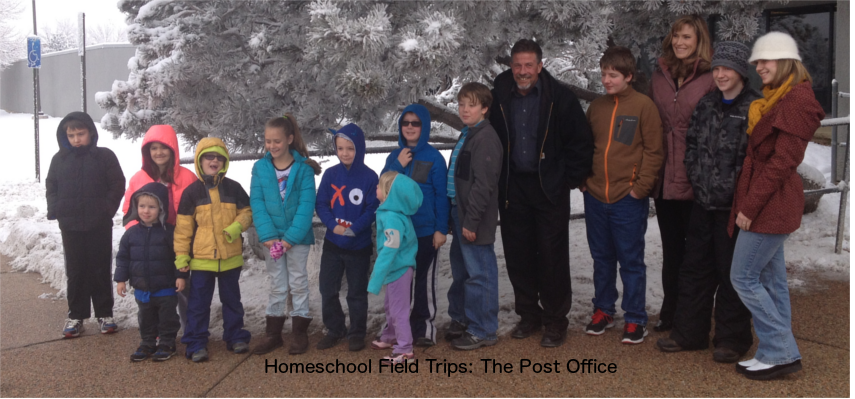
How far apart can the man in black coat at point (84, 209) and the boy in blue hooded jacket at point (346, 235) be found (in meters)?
1.53

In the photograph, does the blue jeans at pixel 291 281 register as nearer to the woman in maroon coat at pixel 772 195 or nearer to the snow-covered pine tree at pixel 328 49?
the snow-covered pine tree at pixel 328 49

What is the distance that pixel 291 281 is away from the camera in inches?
159

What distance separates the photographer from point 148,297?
3.88m

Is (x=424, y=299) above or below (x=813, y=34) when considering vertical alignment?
below

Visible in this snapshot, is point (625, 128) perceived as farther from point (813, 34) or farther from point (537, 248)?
point (813, 34)

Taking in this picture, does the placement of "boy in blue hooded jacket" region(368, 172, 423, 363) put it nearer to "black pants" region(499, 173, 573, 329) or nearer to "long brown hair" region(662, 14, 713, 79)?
"black pants" region(499, 173, 573, 329)

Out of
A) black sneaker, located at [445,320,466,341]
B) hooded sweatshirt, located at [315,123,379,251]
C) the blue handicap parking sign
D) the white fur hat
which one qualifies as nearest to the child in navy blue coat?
hooded sweatshirt, located at [315,123,379,251]

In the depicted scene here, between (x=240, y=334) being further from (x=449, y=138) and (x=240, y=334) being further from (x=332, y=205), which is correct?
(x=449, y=138)

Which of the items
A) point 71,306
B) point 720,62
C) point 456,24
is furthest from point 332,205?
point 720,62

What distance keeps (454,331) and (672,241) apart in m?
1.43

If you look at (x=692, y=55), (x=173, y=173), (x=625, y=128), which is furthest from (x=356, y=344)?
(x=692, y=55)

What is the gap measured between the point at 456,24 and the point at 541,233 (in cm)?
144

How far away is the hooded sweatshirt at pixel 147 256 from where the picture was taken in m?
3.84

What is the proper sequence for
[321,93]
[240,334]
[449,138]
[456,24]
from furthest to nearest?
[449,138]
[321,93]
[240,334]
[456,24]
